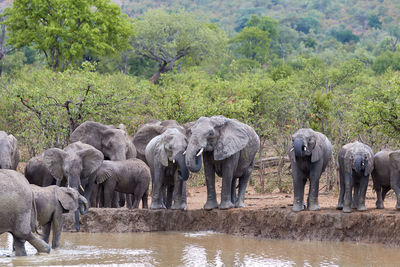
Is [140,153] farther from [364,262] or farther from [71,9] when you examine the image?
[71,9]

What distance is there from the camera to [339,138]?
20562mm

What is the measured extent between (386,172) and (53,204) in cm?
672

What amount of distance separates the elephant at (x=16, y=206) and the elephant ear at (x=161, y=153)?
12.6ft

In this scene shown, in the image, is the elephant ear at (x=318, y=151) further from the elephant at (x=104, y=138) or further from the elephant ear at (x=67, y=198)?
the elephant at (x=104, y=138)

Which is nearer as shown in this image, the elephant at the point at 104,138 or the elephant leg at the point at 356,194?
the elephant leg at the point at 356,194

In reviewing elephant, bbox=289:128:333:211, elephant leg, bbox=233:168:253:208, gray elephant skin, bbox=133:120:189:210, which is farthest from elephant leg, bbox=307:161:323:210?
gray elephant skin, bbox=133:120:189:210

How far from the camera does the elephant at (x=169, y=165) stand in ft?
46.5

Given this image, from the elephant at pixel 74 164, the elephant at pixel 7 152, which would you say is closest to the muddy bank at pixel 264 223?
the elephant at pixel 74 164

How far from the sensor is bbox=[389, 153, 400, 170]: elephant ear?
13.8m

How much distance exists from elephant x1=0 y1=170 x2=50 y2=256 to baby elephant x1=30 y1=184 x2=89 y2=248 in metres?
0.65

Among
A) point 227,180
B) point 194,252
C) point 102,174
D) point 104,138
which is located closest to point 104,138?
point 104,138

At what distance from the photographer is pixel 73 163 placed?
47.5 feet

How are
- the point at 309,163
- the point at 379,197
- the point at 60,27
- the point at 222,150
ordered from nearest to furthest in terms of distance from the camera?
1. the point at 309,163
2. the point at 222,150
3. the point at 379,197
4. the point at 60,27

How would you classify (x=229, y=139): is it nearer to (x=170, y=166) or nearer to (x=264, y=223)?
(x=170, y=166)
